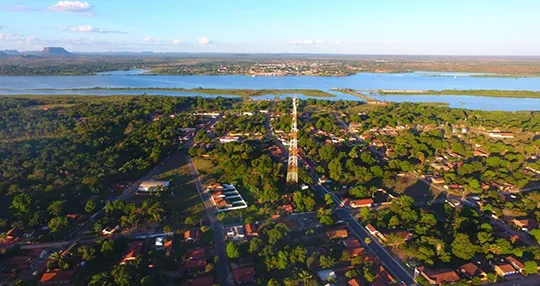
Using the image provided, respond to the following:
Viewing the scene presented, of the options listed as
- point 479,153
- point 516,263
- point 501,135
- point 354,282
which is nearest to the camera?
point 354,282

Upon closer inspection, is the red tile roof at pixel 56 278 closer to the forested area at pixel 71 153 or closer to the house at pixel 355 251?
the forested area at pixel 71 153

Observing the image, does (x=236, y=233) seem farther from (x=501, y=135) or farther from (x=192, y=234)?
(x=501, y=135)

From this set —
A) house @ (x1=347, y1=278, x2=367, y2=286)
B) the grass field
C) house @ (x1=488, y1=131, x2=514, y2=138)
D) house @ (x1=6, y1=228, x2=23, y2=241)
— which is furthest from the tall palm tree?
house @ (x1=488, y1=131, x2=514, y2=138)

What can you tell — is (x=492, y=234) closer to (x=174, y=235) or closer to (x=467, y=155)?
(x=467, y=155)

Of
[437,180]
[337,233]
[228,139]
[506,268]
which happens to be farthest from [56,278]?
[437,180]

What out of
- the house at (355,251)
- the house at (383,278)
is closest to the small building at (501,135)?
the house at (355,251)

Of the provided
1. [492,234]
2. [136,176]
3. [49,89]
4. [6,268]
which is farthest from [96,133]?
[49,89]

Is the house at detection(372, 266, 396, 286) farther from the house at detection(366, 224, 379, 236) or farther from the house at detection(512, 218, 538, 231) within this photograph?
the house at detection(512, 218, 538, 231)
